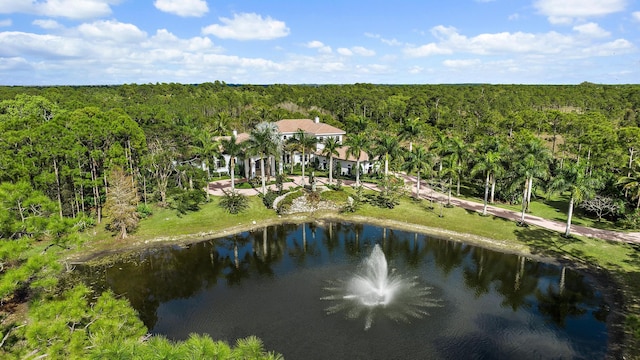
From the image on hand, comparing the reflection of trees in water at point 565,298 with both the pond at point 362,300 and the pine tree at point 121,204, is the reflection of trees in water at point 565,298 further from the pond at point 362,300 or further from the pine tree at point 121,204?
the pine tree at point 121,204

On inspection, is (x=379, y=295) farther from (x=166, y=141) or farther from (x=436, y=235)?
(x=166, y=141)

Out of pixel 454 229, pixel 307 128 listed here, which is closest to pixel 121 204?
pixel 454 229

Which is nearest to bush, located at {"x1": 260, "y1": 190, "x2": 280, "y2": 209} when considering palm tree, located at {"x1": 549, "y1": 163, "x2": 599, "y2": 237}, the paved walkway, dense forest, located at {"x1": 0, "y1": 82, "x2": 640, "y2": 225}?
the paved walkway

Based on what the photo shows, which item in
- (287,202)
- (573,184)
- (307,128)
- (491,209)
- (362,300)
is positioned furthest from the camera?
(307,128)

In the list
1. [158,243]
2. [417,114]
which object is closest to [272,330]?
[158,243]

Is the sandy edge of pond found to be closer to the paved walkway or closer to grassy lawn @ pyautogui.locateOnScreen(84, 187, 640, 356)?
grassy lawn @ pyautogui.locateOnScreen(84, 187, 640, 356)

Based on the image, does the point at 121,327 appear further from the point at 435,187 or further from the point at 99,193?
the point at 435,187

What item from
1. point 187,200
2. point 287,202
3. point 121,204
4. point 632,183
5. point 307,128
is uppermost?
point 307,128
